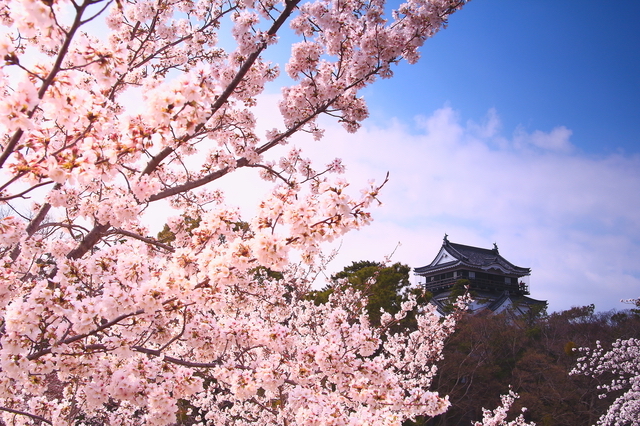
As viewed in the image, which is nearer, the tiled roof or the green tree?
the green tree

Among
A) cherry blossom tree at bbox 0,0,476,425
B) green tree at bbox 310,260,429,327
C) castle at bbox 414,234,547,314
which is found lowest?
cherry blossom tree at bbox 0,0,476,425

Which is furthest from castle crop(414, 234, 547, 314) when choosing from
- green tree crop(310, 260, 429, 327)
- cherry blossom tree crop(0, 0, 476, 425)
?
cherry blossom tree crop(0, 0, 476, 425)

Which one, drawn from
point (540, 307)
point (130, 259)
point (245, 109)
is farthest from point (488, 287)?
point (130, 259)

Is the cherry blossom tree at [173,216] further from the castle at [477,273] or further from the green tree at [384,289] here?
the castle at [477,273]

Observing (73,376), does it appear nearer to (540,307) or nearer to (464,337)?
(464,337)

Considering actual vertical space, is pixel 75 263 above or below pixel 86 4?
below

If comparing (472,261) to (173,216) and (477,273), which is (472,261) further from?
(173,216)

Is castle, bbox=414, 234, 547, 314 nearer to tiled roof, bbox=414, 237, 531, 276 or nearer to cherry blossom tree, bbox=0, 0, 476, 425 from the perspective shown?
tiled roof, bbox=414, 237, 531, 276

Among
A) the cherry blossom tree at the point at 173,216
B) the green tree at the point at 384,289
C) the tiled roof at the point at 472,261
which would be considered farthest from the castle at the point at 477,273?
the cherry blossom tree at the point at 173,216

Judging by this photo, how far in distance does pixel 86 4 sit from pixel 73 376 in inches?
134

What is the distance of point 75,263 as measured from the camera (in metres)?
3.64

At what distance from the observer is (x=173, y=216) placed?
5.93m

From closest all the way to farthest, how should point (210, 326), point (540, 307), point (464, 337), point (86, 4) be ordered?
point (86, 4) < point (210, 326) < point (464, 337) < point (540, 307)

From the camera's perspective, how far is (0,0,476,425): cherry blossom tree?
9.11 feet
